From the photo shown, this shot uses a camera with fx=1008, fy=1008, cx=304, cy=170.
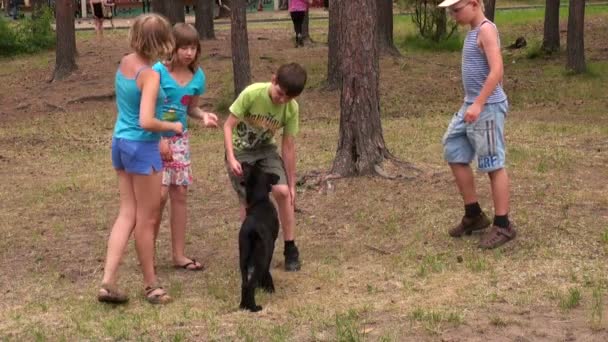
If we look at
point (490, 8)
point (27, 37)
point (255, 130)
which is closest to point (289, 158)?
point (255, 130)

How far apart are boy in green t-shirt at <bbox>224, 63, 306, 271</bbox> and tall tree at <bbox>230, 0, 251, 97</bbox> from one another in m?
7.76

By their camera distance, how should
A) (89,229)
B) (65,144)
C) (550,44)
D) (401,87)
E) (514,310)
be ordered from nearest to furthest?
(514,310) → (89,229) → (65,144) → (401,87) → (550,44)

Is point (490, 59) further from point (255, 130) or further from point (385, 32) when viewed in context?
point (385, 32)

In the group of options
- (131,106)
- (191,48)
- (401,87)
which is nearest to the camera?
(131,106)

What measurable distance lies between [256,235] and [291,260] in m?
0.90

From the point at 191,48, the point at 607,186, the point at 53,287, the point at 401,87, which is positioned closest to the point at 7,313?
the point at 53,287

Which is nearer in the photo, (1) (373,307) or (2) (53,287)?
(1) (373,307)

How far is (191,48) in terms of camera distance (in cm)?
593

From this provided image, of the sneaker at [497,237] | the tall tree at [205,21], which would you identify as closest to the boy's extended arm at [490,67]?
the sneaker at [497,237]

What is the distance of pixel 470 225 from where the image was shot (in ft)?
22.0

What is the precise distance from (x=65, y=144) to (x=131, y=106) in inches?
311

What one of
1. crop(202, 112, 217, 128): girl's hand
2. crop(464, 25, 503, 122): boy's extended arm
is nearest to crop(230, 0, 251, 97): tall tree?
crop(464, 25, 503, 122): boy's extended arm

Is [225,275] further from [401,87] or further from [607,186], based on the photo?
[401,87]

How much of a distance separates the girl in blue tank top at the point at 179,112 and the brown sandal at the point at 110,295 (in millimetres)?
678
